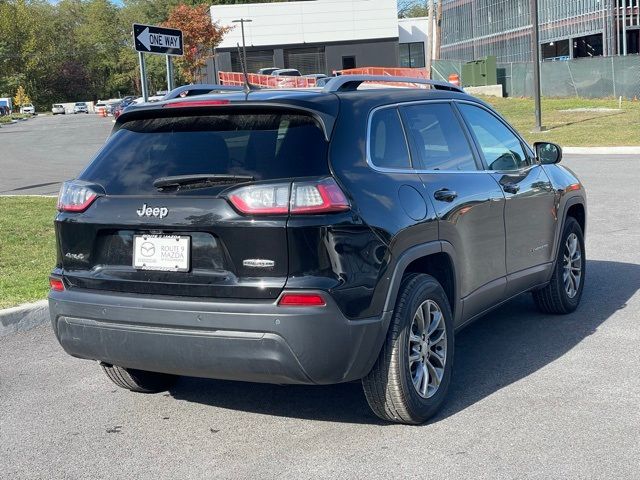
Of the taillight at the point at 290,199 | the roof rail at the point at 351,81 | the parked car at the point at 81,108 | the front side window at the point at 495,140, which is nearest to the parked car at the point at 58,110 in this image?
the parked car at the point at 81,108

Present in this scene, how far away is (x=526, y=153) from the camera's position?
6.55 m

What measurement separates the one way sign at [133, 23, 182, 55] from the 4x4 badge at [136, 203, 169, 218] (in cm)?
667

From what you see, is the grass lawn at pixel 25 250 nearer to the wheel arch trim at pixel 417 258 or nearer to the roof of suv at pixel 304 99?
the roof of suv at pixel 304 99

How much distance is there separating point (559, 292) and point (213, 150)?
345 centimetres

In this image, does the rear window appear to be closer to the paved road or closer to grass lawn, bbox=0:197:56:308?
grass lawn, bbox=0:197:56:308

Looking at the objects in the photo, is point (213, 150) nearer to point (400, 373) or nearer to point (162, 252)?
point (162, 252)

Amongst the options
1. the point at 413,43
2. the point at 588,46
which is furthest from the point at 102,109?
the point at 588,46

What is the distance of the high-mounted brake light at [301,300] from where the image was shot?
13.6ft

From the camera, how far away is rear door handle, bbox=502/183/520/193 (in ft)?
19.3

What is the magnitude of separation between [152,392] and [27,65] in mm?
132492

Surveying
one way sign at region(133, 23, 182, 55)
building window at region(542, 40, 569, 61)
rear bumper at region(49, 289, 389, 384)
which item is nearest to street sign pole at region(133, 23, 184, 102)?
one way sign at region(133, 23, 182, 55)

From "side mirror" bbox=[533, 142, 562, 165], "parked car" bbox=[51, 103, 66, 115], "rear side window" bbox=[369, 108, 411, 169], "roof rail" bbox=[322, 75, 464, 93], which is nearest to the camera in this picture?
"rear side window" bbox=[369, 108, 411, 169]

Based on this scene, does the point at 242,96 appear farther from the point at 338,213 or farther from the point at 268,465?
Answer: the point at 268,465

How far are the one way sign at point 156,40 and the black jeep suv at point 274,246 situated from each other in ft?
20.2
